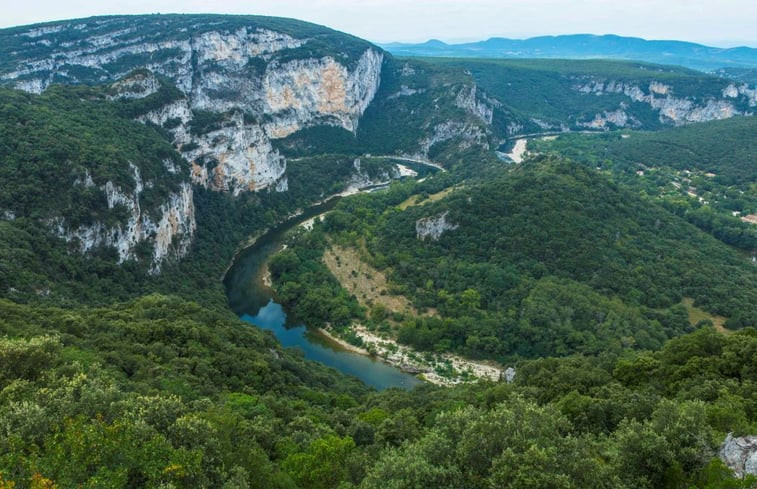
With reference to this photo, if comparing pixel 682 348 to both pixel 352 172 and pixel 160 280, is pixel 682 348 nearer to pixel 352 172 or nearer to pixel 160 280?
pixel 160 280

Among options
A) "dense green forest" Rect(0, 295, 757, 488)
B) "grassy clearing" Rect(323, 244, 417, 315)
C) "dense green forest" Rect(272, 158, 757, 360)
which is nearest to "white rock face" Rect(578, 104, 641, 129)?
"dense green forest" Rect(272, 158, 757, 360)

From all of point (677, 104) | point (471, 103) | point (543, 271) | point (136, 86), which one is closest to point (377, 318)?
point (543, 271)

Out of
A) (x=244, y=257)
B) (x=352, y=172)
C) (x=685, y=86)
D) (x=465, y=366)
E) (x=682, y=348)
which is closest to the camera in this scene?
(x=682, y=348)

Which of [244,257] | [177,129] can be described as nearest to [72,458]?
[244,257]

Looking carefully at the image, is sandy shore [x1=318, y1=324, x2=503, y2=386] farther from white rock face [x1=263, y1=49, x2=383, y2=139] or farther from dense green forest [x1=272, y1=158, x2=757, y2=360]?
white rock face [x1=263, y1=49, x2=383, y2=139]

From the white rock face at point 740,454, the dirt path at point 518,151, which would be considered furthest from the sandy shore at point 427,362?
the dirt path at point 518,151
